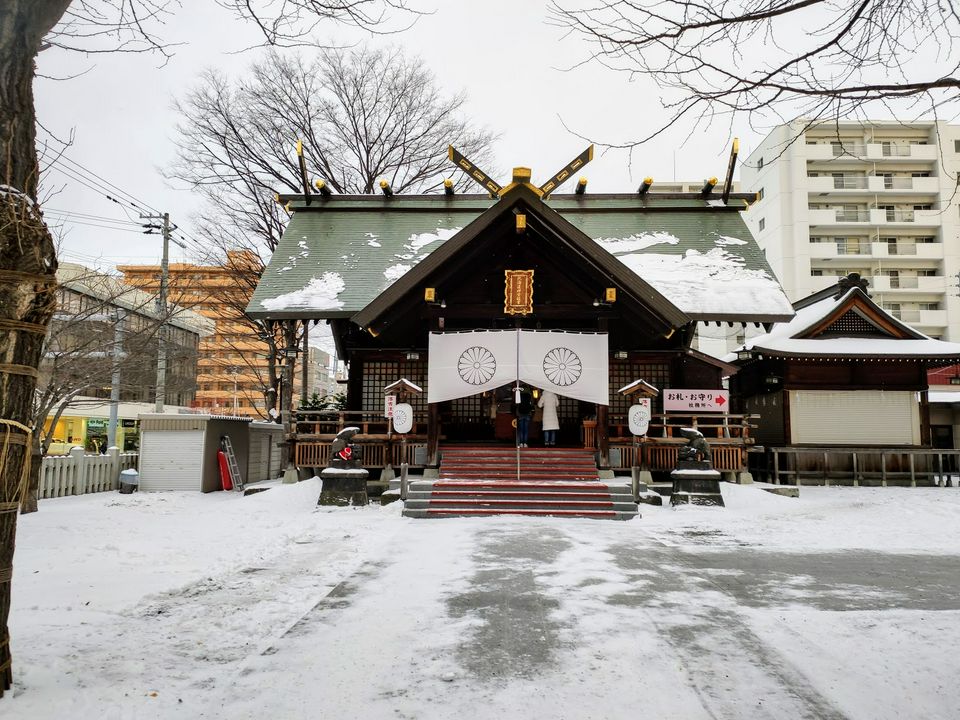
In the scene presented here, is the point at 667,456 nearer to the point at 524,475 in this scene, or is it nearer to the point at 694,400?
the point at 694,400

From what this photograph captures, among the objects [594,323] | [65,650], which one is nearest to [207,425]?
[594,323]

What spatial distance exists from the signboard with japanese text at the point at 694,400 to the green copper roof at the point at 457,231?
201cm

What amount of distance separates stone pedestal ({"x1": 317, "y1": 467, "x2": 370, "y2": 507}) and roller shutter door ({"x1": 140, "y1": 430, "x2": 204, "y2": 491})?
669 centimetres

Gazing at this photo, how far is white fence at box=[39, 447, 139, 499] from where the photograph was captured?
1504cm

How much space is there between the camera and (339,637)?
467cm

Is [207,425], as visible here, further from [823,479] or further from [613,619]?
[823,479]

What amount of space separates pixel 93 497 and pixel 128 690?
46.0ft

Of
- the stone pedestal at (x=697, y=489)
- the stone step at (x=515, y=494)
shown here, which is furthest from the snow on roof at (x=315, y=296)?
the stone pedestal at (x=697, y=489)

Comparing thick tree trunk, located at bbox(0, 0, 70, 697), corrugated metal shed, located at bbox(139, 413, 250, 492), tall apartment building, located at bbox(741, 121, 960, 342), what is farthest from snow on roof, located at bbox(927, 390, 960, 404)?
thick tree trunk, located at bbox(0, 0, 70, 697)

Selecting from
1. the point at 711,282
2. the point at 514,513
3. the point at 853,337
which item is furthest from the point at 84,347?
the point at 853,337

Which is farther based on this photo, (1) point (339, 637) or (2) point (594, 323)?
(2) point (594, 323)

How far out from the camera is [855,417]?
18.9m

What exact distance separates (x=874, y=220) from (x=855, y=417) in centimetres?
3095

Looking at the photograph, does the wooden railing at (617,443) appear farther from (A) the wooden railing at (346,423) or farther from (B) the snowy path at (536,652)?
(B) the snowy path at (536,652)
